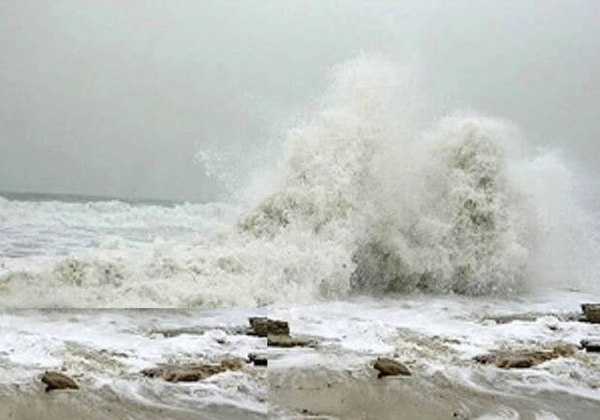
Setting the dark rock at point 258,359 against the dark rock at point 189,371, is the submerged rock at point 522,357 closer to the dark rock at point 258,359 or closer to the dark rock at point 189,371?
the dark rock at point 258,359

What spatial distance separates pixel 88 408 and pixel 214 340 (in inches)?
32.7

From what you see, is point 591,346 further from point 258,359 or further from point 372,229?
point 372,229

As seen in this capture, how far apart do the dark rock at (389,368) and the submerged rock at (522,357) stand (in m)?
0.35

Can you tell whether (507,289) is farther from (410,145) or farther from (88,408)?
(88,408)


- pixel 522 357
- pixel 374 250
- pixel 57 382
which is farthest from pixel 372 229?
pixel 57 382

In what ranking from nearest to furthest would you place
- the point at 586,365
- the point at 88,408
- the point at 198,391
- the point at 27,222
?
1. the point at 88,408
2. the point at 198,391
3. the point at 586,365
4. the point at 27,222

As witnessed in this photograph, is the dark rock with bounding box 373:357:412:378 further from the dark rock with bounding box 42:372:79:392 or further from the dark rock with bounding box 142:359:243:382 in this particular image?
the dark rock with bounding box 42:372:79:392

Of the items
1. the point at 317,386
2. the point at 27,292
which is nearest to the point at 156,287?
the point at 27,292

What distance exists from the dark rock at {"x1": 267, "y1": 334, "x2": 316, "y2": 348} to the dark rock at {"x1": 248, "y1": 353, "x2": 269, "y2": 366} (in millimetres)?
247

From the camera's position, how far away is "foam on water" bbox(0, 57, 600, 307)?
4203 millimetres

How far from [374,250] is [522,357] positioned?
233cm

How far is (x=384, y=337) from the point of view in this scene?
2.90 meters

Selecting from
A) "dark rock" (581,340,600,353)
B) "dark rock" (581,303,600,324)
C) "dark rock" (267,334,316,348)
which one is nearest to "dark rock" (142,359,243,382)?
"dark rock" (267,334,316,348)

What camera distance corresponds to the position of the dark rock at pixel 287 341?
264cm
